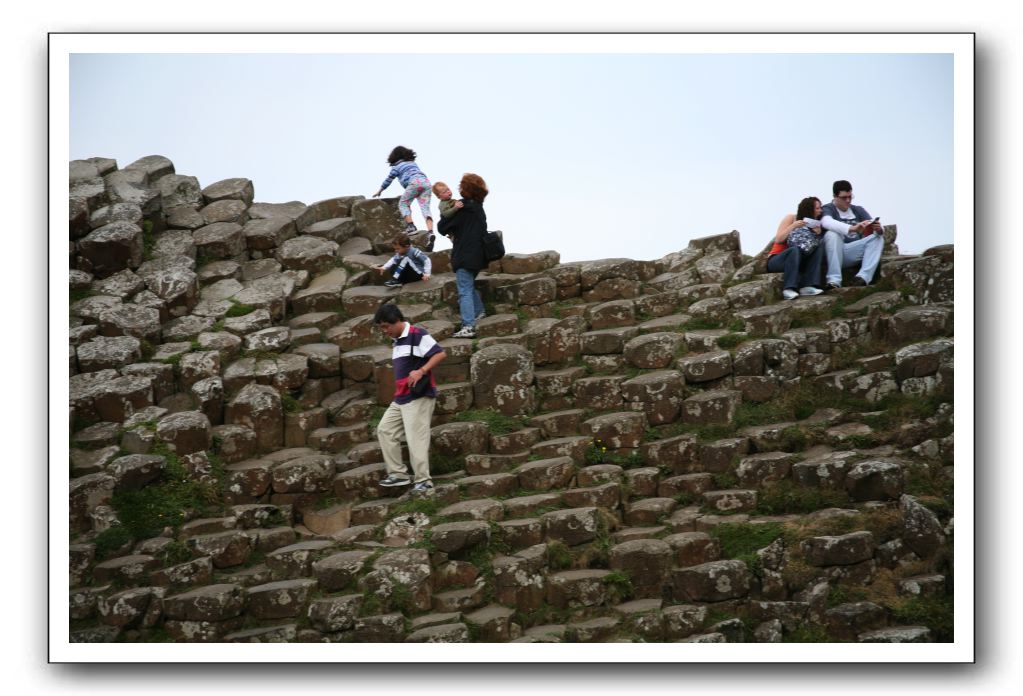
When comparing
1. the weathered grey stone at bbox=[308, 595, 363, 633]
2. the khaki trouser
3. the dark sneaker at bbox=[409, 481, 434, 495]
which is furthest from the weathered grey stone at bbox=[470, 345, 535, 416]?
the weathered grey stone at bbox=[308, 595, 363, 633]

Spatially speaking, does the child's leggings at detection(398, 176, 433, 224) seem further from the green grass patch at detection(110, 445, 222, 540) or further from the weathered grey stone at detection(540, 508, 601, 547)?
the weathered grey stone at detection(540, 508, 601, 547)

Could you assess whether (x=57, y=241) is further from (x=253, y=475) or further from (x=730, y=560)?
(x=730, y=560)

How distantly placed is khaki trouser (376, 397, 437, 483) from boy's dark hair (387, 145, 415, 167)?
462cm

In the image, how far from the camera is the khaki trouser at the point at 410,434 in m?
12.7

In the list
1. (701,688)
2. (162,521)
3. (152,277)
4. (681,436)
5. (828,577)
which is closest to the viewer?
(701,688)

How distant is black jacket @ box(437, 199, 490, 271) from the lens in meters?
14.8

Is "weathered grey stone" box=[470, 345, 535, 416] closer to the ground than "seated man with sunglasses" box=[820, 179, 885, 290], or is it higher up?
closer to the ground

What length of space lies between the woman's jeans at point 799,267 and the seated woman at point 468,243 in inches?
136

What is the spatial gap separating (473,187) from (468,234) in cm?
53

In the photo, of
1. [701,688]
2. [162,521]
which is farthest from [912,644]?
[162,521]

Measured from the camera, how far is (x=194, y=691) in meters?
10.8

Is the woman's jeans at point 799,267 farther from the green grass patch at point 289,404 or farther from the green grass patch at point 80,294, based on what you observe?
the green grass patch at point 80,294

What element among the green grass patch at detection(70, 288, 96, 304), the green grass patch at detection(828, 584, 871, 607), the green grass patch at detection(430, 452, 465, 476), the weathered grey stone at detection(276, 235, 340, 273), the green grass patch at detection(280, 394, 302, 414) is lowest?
the green grass patch at detection(828, 584, 871, 607)

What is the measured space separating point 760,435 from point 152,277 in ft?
24.5
